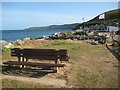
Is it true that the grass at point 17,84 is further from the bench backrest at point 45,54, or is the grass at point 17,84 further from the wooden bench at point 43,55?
the bench backrest at point 45,54

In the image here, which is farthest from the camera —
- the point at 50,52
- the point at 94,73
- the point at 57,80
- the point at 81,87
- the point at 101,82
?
the point at 50,52

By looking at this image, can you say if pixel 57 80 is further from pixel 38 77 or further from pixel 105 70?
pixel 105 70

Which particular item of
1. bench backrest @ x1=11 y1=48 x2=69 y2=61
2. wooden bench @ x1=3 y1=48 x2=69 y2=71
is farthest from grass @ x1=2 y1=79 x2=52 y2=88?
bench backrest @ x1=11 y1=48 x2=69 y2=61

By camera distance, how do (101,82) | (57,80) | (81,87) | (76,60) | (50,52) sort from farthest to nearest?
(76,60) → (50,52) → (57,80) → (101,82) → (81,87)

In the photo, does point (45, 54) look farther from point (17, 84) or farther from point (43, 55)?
point (17, 84)

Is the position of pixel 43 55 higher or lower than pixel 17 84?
higher

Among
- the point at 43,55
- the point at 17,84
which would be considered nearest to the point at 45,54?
the point at 43,55

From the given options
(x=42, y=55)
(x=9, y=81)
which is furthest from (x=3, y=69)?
(x=9, y=81)

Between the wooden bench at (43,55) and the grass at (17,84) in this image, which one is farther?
the wooden bench at (43,55)

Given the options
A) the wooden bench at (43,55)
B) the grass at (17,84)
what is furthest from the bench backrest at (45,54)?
the grass at (17,84)

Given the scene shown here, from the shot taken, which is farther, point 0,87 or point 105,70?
point 105,70

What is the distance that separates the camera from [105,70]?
1136cm

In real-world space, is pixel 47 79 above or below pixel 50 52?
below

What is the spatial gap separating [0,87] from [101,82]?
3.29 meters
